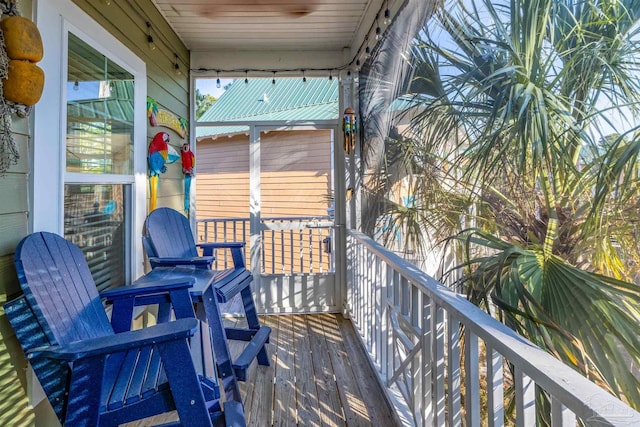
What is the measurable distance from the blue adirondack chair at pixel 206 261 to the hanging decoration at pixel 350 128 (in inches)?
53.2

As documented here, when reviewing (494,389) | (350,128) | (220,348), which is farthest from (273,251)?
(494,389)

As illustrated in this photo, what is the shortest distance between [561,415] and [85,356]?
1.28 meters

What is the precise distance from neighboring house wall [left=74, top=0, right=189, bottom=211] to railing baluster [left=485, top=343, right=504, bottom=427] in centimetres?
234

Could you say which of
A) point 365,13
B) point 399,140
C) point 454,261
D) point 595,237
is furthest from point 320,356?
point 365,13

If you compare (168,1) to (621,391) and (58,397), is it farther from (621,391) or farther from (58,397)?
(621,391)

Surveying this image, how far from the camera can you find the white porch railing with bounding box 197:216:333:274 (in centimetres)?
371

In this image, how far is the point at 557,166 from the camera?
45.3 inches

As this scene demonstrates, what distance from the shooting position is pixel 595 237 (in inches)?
42.0

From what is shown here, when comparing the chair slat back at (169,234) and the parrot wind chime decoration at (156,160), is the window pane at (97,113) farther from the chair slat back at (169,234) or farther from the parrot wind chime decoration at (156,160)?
the chair slat back at (169,234)

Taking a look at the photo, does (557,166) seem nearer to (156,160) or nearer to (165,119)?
(156,160)

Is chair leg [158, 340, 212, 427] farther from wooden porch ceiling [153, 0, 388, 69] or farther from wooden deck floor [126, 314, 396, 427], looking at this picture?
wooden porch ceiling [153, 0, 388, 69]

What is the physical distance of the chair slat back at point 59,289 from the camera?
1.34m

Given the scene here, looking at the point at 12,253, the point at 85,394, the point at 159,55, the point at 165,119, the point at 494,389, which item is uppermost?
the point at 159,55

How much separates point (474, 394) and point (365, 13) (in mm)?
2759
